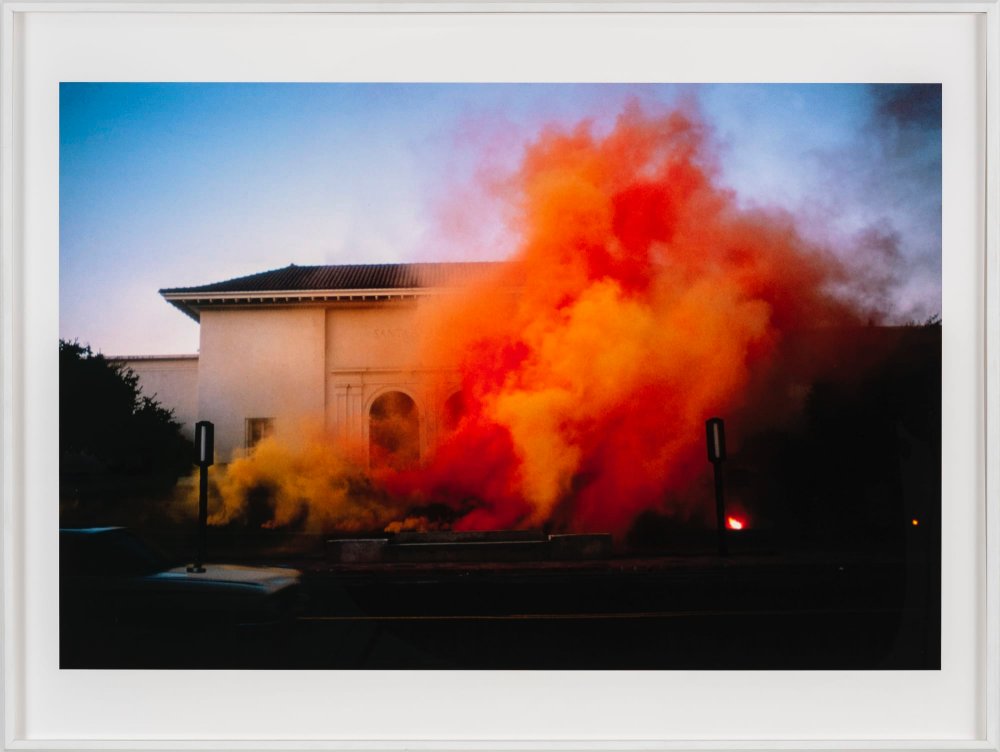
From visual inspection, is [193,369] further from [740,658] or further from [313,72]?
[740,658]

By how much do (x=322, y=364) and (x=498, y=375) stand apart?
84cm

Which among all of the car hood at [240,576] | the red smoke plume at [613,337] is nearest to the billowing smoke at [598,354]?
the red smoke plume at [613,337]

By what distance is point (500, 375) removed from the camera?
352 cm

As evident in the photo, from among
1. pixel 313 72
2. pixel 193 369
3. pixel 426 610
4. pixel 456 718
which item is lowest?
pixel 456 718

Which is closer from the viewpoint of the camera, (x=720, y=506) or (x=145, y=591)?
(x=145, y=591)

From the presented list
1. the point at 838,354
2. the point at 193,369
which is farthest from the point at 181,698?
the point at 838,354

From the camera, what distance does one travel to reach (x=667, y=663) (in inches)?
134

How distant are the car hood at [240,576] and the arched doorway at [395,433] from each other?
2.15 ft

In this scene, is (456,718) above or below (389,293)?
below

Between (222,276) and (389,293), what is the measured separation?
0.80 meters

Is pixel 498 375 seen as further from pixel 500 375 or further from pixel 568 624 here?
pixel 568 624

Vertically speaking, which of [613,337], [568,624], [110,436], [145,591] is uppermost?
[613,337]

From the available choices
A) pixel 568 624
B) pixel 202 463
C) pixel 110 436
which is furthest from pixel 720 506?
pixel 110 436

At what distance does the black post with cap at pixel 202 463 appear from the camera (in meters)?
3.50
